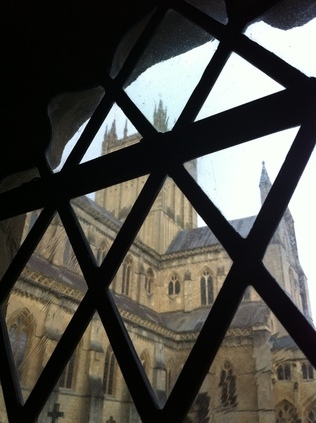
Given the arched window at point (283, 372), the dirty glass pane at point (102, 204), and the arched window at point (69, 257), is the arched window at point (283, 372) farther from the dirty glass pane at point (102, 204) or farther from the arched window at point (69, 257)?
the arched window at point (69, 257)

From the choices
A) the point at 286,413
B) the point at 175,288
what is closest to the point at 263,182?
the point at 286,413

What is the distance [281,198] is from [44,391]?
1.12 meters

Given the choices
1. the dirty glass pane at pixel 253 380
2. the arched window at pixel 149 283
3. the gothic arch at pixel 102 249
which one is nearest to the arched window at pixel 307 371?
the dirty glass pane at pixel 253 380

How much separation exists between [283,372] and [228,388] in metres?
0.41

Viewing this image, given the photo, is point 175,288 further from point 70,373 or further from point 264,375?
point 264,375

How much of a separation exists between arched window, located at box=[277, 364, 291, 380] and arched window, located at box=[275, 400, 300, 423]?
95 millimetres


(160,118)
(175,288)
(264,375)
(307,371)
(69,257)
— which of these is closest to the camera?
(307,371)

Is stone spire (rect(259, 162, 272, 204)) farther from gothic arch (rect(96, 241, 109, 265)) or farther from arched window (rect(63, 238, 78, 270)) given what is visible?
gothic arch (rect(96, 241, 109, 265))

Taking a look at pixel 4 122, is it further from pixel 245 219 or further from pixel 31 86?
pixel 245 219

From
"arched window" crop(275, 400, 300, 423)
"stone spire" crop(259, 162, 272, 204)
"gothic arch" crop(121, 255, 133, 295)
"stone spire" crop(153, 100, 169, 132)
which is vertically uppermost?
"stone spire" crop(153, 100, 169, 132)

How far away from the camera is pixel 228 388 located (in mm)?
1371

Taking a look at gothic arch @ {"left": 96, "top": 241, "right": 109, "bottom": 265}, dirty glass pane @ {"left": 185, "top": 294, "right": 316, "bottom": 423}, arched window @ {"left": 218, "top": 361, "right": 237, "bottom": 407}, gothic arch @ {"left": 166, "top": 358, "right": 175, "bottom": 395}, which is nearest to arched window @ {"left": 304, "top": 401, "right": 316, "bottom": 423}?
dirty glass pane @ {"left": 185, "top": 294, "right": 316, "bottom": 423}

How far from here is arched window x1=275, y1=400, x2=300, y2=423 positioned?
1.43 meters

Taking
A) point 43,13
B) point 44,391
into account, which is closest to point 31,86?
point 43,13
